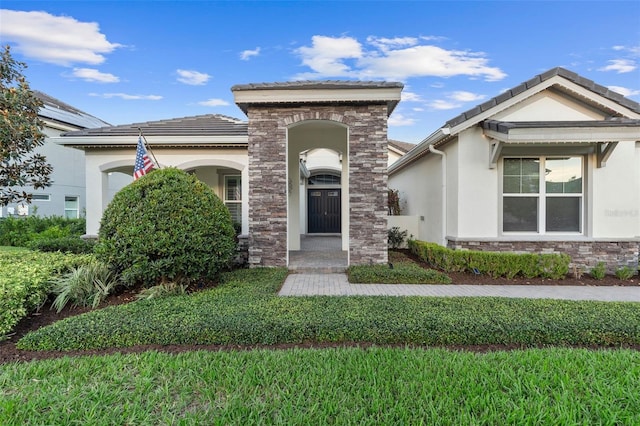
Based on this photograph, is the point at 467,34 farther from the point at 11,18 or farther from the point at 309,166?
the point at 11,18

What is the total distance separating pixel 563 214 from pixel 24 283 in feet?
37.9

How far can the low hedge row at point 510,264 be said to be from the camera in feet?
23.3

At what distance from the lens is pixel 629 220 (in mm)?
7789

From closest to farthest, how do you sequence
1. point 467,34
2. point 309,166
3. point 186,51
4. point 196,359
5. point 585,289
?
point 196,359 < point 585,289 < point 467,34 < point 186,51 < point 309,166

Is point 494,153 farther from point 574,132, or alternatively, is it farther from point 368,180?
point 368,180

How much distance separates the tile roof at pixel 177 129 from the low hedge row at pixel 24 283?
4028 mm

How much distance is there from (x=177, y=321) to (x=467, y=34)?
1233 cm

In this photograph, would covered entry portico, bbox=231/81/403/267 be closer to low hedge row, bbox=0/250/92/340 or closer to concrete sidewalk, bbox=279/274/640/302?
concrete sidewalk, bbox=279/274/640/302

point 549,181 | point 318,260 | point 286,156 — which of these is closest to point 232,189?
point 286,156

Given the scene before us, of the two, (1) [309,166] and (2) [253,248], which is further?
(1) [309,166]

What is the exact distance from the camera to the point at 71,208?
53.2 feet

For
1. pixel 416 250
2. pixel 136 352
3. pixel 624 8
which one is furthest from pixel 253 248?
pixel 624 8

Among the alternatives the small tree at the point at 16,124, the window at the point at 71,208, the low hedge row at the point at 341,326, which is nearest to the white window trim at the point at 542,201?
the low hedge row at the point at 341,326

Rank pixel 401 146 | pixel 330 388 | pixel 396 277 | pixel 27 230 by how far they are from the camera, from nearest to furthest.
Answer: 1. pixel 330 388
2. pixel 396 277
3. pixel 27 230
4. pixel 401 146
